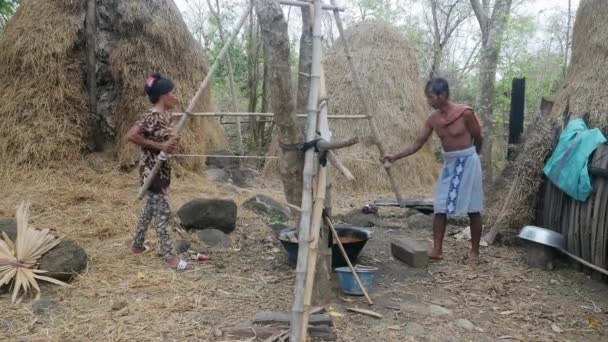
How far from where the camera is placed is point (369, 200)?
777 cm

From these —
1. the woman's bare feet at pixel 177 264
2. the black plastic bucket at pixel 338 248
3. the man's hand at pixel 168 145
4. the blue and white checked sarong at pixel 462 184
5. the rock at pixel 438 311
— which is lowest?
the rock at pixel 438 311

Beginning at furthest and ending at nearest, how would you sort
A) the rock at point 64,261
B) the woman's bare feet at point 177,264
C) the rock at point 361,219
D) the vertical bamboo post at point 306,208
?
the rock at point 361,219 < the woman's bare feet at point 177,264 < the rock at point 64,261 < the vertical bamboo post at point 306,208

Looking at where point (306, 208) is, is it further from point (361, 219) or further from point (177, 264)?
point (361, 219)

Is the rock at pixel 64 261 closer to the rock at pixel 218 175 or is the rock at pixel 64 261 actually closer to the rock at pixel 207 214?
the rock at pixel 207 214

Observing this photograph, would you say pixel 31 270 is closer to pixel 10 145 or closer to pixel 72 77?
pixel 10 145

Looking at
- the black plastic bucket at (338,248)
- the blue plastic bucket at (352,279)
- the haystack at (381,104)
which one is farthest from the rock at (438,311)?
the haystack at (381,104)

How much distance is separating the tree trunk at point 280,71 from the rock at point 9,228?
7.01 ft

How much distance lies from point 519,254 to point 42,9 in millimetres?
6743

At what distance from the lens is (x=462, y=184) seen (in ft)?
14.2

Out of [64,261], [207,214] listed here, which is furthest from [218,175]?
[64,261]

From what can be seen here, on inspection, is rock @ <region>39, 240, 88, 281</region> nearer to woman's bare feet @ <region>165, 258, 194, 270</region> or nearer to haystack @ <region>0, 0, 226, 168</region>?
woman's bare feet @ <region>165, 258, 194, 270</region>

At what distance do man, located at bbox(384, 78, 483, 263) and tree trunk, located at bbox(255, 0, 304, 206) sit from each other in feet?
4.31

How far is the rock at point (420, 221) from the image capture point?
19.5 ft

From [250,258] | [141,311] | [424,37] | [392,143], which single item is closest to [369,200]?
[392,143]
